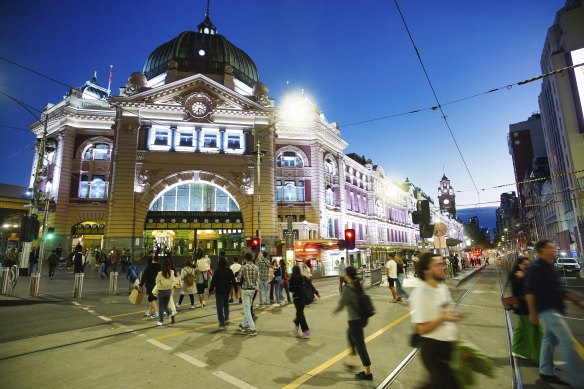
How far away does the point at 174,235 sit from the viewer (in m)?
40.6

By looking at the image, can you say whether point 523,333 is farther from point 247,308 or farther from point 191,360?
point 191,360

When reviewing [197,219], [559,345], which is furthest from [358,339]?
[197,219]

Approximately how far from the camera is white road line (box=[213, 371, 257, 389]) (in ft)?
16.7

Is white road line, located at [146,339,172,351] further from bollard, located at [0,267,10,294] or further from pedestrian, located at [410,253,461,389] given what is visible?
bollard, located at [0,267,10,294]

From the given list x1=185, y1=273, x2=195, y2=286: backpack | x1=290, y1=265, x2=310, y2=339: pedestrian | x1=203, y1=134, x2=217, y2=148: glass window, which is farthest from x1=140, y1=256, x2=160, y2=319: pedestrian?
x1=203, y1=134, x2=217, y2=148: glass window

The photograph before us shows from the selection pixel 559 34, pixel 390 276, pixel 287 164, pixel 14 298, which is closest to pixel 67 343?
pixel 14 298

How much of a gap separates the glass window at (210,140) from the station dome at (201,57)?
1014cm

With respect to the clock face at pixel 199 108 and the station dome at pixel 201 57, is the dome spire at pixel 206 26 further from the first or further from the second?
the clock face at pixel 199 108

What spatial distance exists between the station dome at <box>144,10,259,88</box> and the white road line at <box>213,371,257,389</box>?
137 feet

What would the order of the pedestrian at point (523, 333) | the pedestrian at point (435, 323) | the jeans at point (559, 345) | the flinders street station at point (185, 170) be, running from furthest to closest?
the flinders street station at point (185, 170)
the pedestrian at point (523, 333)
the jeans at point (559, 345)
the pedestrian at point (435, 323)

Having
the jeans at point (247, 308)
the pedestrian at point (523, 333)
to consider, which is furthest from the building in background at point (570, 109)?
the jeans at point (247, 308)

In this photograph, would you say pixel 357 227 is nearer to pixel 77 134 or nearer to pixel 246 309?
pixel 77 134

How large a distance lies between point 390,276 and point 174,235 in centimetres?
3241

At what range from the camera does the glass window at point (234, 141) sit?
3847 centimetres
